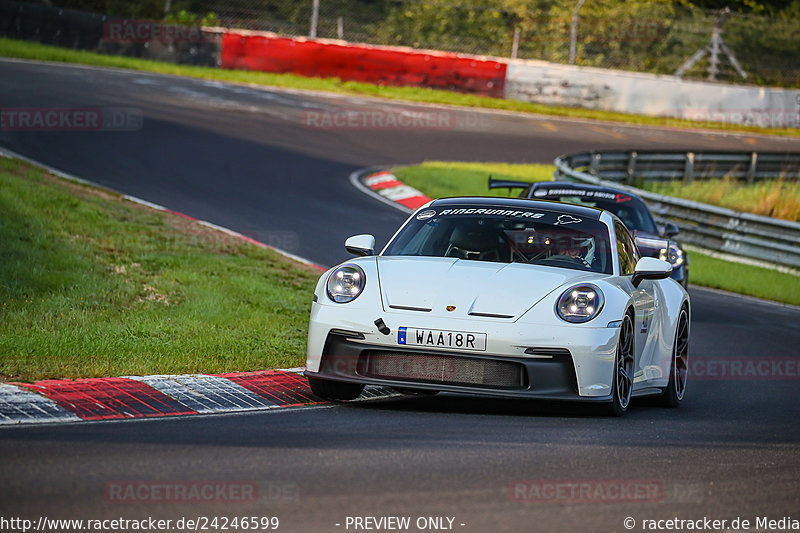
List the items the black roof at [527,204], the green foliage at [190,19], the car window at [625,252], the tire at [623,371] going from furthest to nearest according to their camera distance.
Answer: the green foliage at [190,19], the black roof at [527,204], the car window at [625,252], the tire at [623,371]

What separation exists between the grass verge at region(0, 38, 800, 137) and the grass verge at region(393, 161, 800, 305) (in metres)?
6.88

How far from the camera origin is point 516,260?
790 centimetres

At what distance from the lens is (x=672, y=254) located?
43.7 feet

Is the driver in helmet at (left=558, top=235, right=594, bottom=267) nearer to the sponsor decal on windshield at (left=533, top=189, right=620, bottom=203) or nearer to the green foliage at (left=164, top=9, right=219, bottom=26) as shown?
the sponsor decal on windshield at (left=533, top=189, right=620, bottom=203)

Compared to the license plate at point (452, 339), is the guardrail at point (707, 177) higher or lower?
lower

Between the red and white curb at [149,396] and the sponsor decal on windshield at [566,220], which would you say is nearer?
the red and white curb at [149,396]

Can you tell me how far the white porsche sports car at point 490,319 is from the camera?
6.77 metres

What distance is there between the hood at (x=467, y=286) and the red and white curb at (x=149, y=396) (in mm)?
865

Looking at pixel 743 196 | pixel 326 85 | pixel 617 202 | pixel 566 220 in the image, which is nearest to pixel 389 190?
pixel 617 202

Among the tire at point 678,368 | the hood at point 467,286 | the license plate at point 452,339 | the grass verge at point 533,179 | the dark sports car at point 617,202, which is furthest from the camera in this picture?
the grass verge at point 533,179

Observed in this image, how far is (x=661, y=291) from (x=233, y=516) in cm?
491

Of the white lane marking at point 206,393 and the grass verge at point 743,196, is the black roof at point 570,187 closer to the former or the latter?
the white lane marking at point 206,393

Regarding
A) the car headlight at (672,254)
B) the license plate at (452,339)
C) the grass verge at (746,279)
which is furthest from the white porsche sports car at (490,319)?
the grass verge at (746,279)

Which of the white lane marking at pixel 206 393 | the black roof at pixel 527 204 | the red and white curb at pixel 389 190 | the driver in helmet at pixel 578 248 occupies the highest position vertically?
the black roof at pixel 527 204
